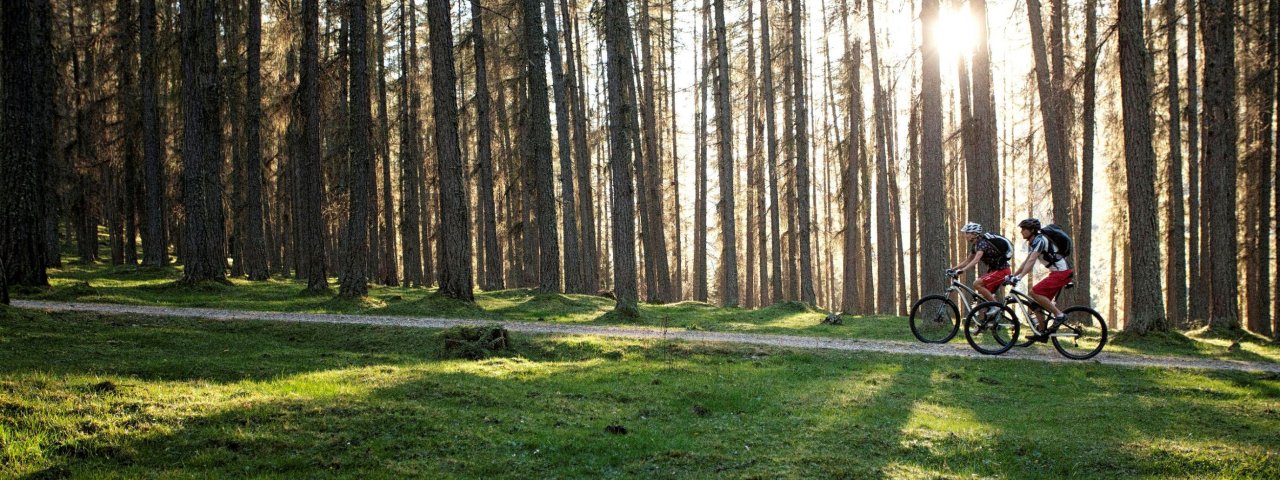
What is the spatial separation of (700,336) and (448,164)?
7923mm

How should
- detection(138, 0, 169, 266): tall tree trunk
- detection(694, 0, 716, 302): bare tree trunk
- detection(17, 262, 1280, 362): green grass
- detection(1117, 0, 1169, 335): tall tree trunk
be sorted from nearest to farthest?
detection(17, 262, 1280, 362): green grass, detection(1117, 0, 1169, 335): tall tree trunk, detection(138, 0, 169, 266): tall tree trunk, detection(694, 0, 716, 302): bare tree trunk

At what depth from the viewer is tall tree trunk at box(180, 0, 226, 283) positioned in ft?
62.6

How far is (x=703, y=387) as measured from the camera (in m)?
8.85

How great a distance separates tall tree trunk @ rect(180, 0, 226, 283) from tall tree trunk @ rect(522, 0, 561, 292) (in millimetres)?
8903

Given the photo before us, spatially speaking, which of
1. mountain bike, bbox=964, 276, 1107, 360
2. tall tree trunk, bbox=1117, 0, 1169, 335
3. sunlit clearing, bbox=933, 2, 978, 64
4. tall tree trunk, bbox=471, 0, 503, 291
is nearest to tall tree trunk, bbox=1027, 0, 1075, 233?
sunlit clearing, bbox=933, 2, 978, 64

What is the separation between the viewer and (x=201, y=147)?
1941 cm

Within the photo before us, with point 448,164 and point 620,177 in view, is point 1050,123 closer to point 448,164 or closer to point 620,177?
point 620,177

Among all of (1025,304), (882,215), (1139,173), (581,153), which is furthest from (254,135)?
(1139,173)

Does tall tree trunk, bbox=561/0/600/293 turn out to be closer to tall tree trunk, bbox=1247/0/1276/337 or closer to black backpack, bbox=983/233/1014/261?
black backpack, bbox=983/233/1014/261

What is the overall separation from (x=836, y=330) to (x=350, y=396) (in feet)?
36.6

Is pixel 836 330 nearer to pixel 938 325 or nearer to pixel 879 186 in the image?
pixel 938 325

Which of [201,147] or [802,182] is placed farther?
[802,182]

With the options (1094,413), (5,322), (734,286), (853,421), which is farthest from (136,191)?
(1094,413)

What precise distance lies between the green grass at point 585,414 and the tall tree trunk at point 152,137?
15.5 metres
